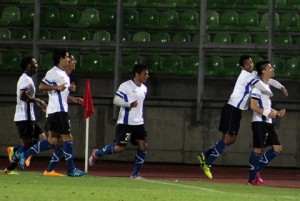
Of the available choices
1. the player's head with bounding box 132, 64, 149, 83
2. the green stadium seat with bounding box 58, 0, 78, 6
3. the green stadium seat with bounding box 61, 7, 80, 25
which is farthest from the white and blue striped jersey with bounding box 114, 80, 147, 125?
the green stadium seat with bounding box 58, 0, 78, 6

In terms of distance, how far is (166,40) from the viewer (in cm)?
2719

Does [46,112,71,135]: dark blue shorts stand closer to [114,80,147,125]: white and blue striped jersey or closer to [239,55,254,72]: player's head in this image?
[114,80,147,125]: white and blue striped jersey

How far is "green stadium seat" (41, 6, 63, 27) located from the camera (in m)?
27.3

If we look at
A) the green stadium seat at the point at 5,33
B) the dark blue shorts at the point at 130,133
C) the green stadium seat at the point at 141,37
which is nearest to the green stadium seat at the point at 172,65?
the green stadium seat at the point at 141,37

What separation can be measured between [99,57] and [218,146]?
685cm

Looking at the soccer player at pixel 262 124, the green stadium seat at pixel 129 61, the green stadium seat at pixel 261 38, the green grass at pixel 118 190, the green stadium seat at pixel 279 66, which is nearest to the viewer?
the green grass at pixel 118 190

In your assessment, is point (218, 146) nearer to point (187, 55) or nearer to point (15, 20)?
point (187, 55)

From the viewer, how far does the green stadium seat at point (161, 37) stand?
27203 millimetres

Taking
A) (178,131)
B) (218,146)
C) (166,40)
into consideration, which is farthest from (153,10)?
(218,146)

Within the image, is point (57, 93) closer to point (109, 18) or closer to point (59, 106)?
point (59, 106)

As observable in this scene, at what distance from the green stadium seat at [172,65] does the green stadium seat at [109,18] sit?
6.02ft

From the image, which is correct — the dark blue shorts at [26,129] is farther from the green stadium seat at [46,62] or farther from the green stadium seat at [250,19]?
the green stadium seat at [250,19]

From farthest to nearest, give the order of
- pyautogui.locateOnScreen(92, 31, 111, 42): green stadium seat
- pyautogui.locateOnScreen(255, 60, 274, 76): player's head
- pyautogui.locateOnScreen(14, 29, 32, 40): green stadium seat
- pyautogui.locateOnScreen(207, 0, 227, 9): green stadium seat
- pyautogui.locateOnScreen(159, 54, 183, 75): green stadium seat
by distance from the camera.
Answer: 1. pyautogui.locateOnScreen(207, 0, 227, 9): green stadium seat
2. pyautogui.locateOnScreen(14, 29, 32, 40): green stadium seat
3. pyautogui.locateOnScreen(92, 31, 111, 42): green stadium seat
4. pyautogui.locateOnScreen(159, 54, 183, 75): green stadium seat
5. pyautogui.locateOnScreen(255, 60, 274, 76): player's head

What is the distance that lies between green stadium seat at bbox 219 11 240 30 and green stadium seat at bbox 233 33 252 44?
388 mm
